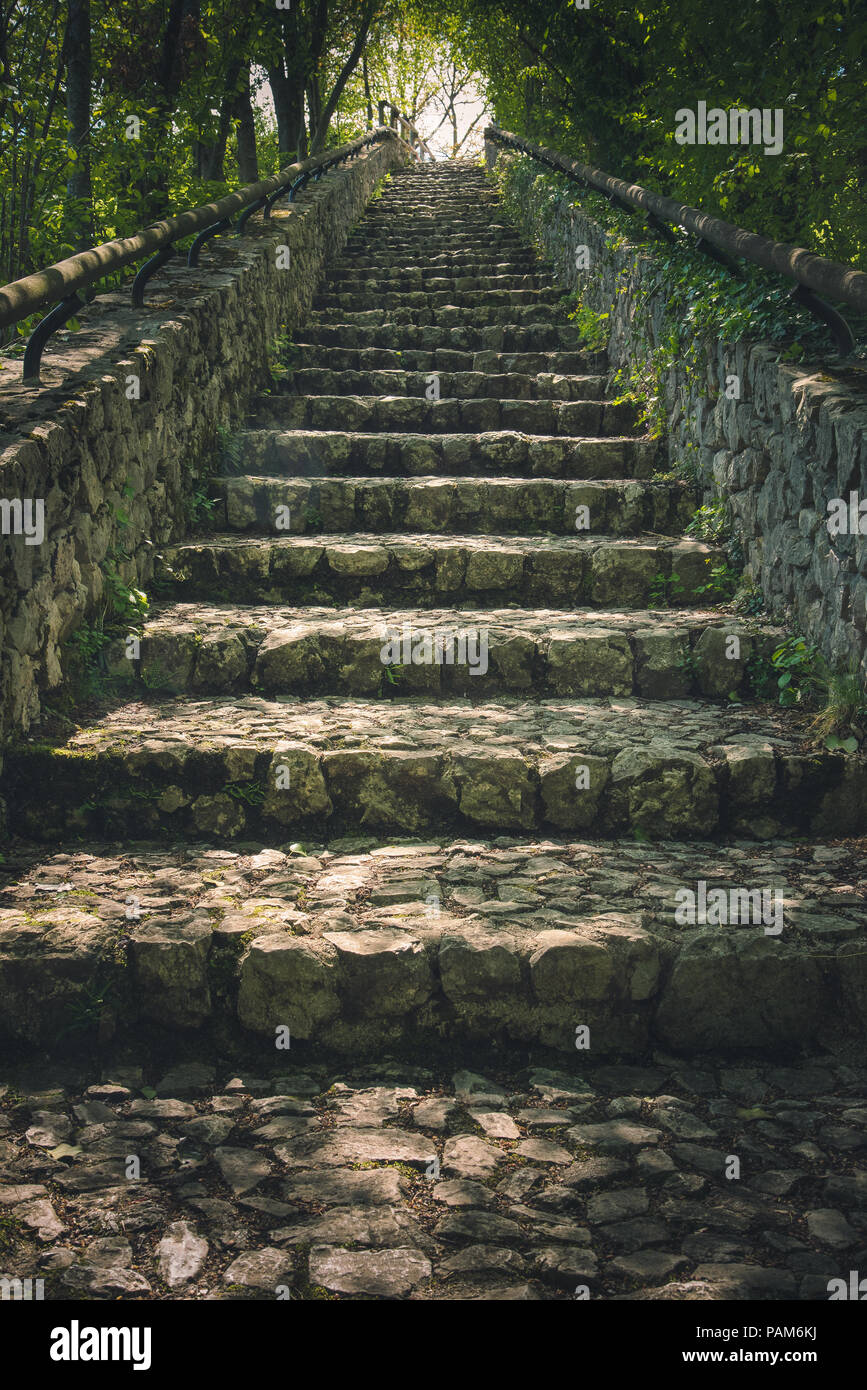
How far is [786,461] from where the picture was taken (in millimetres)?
3598

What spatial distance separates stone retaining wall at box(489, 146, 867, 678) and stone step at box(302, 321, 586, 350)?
1560 mm

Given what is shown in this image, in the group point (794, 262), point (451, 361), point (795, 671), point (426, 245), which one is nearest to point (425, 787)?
point (795, 671)

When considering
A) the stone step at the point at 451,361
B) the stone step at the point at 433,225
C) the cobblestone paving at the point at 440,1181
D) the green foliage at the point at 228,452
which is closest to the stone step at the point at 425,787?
the cobblestone paving at the point at 440,1181

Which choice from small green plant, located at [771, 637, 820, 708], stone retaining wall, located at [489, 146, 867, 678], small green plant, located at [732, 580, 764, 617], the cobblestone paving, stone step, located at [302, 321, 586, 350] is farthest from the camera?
stone step, located at [302, 321, 586, 350]

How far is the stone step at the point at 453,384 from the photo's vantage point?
19.8ft

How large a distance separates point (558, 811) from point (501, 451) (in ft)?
9.09

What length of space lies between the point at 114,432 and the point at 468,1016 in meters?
2.57

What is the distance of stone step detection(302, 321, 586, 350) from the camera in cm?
698

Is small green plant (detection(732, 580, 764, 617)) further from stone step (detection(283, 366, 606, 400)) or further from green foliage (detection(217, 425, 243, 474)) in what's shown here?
green foliage (detection(217, 425, 243, 474))

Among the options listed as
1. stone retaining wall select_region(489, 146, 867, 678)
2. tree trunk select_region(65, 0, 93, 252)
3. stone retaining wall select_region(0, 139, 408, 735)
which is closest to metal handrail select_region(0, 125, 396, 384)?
stone retaining wall select_region(0, 139, 408, 735)

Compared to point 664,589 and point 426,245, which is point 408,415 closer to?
point 664,589

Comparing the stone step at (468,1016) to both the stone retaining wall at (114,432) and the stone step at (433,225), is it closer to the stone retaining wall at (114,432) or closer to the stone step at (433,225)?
the stone retaining wall at (114,432)

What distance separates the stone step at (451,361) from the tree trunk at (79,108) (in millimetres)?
1521
